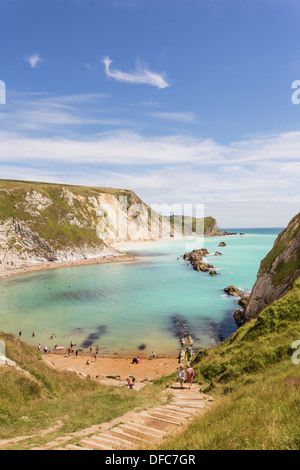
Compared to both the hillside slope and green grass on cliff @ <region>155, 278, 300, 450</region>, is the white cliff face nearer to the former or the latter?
the hillside slope

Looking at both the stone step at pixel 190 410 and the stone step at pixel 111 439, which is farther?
the stone step at pixel 190 410

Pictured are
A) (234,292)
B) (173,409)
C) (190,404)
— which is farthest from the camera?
(234,292)

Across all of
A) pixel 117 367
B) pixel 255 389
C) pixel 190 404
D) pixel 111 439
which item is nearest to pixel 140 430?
pixel 111 439

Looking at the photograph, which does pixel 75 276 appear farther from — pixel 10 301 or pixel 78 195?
pixel 78 195

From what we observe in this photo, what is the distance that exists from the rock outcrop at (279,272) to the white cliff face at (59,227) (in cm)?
8613

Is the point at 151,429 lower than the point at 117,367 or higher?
higher

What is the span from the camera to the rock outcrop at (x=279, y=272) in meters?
25.7

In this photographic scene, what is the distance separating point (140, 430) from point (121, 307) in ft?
145

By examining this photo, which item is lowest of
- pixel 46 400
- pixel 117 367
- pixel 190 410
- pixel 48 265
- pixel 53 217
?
pixel 117 367

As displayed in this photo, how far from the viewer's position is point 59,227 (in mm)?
115812

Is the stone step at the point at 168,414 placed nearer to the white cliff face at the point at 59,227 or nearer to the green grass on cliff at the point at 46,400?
the green grass on cliff at the point at 46,400

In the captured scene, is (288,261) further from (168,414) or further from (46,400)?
(46,400)

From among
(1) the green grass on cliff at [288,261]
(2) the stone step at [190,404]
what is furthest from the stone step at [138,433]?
(1) the green grass on cliff at [288,261]

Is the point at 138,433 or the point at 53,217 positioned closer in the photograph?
the point at 138,433
